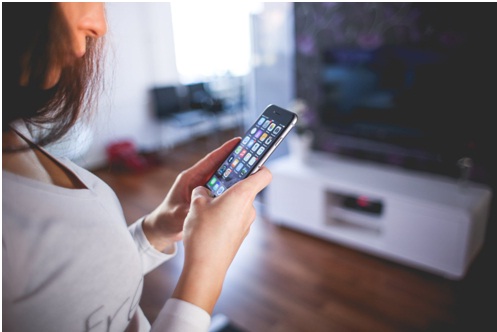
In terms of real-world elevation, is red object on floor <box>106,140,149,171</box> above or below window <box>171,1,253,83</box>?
below

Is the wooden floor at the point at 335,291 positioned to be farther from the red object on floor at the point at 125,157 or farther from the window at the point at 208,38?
the window at the point at 208,38

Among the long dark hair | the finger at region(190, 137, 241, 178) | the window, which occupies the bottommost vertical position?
the finger at region(190, 137, 241, 178)

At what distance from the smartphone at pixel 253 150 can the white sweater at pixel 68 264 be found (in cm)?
19

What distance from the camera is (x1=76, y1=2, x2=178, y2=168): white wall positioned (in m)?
3.52

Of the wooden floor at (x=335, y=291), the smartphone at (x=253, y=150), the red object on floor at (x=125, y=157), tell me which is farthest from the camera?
the red object on floor at (x=125, y=157)

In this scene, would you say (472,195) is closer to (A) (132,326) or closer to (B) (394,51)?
(B) (394,51)

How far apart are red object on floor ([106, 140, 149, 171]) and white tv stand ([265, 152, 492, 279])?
1594 mm

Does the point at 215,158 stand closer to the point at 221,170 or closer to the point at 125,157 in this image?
the point at 221,170

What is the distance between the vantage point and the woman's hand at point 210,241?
0.42 m

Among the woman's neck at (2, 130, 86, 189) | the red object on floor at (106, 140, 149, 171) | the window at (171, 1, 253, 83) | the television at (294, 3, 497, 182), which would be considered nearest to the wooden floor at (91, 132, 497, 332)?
the television at (294, 3, 497, 182)

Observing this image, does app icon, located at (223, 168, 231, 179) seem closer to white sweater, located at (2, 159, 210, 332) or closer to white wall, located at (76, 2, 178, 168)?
white sweater, located at (2, 159, 210, 332)

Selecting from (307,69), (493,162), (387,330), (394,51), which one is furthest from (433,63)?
(387,330)

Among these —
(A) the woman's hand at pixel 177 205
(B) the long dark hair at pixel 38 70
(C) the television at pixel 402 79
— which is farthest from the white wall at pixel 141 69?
(B) the long dark hair at pixel 38 70

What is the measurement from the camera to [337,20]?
217 centimetres
